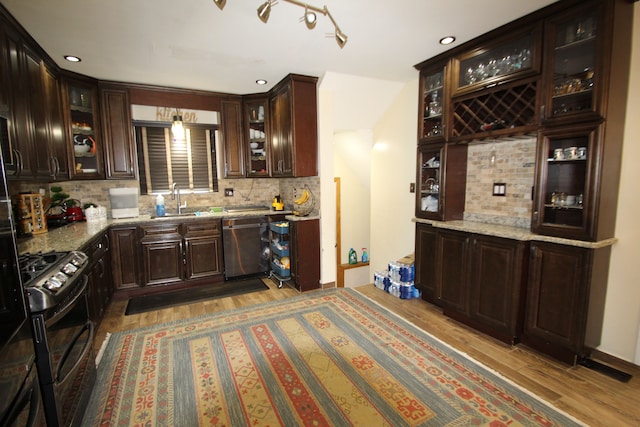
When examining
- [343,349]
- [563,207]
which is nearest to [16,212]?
[343,349]

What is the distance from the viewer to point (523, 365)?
7.59 ft

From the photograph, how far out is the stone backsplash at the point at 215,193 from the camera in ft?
12.6

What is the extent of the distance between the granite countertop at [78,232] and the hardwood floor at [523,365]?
0.95m

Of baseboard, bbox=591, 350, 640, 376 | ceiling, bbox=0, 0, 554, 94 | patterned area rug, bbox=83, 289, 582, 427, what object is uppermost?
ceiling, bbox=0, 0, 554, 94

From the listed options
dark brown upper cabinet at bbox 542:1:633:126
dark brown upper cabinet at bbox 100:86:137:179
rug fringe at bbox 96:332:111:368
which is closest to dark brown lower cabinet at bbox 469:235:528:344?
dark brown upper cabinet at bbox 542:1:633:126

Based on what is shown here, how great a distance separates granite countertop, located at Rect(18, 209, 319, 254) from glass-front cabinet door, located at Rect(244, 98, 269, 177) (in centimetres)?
71

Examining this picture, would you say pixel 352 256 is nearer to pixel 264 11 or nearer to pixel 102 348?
pixel 102 348

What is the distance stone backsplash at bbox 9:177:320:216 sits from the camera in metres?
3.85

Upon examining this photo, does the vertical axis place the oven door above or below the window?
below

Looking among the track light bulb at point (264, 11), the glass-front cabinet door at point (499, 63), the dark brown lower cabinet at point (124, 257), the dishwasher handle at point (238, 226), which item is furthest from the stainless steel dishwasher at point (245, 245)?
the glass-front cabinet door at point (499, 63)

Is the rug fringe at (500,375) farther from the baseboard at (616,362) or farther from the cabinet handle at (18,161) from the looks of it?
the cabinet handle at (18,161)

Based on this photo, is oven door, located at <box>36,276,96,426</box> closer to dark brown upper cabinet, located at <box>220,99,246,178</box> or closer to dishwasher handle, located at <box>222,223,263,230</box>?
dishwasher handle, located at <box>222,223,263,230</box>

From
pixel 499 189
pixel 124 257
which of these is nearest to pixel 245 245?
pixel 124 257

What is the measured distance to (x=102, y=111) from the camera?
3.69m
